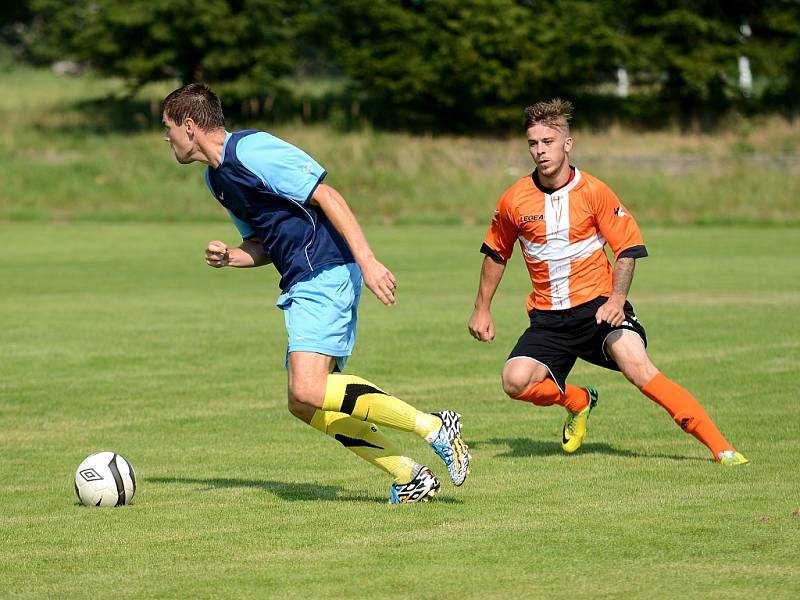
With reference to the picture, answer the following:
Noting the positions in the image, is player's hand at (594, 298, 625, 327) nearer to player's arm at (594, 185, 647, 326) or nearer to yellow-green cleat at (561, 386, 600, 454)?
player's arm at (594, 185, 647, 326)

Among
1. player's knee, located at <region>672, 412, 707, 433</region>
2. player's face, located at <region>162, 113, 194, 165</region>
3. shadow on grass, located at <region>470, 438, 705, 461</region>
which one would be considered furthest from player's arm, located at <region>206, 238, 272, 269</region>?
player's knee, located at <region>672, 412, 707, 433</region>

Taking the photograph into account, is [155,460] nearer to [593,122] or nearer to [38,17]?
[593,122]

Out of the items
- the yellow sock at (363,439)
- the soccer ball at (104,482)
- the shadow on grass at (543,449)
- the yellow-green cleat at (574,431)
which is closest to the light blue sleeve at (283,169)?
the yellow sock at (363,439)

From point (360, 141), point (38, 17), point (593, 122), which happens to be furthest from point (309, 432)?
point (38, 17)

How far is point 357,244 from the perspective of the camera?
21.8ft

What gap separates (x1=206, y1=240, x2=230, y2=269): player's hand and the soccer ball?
1.22 m

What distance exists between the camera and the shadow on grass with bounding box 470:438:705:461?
343 inches

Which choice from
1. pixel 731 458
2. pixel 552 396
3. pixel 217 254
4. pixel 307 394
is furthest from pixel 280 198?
pixel 731 458

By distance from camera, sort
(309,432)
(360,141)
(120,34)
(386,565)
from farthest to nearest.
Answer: (120,34)
(360,141)
(309,432)
(386,565)

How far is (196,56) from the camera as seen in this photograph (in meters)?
55.5

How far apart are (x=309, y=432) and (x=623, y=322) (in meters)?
2.78

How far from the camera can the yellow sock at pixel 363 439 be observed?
286 inches

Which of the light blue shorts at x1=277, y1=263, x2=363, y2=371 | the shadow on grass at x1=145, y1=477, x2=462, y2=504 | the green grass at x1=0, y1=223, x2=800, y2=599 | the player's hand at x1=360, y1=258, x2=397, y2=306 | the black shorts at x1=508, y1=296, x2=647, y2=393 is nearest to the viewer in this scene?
the green grass at x1=0, y1=223, x2=800, y2=599

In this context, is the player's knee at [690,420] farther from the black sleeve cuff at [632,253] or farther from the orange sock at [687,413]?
the black sleeve cuff at [632,253]
